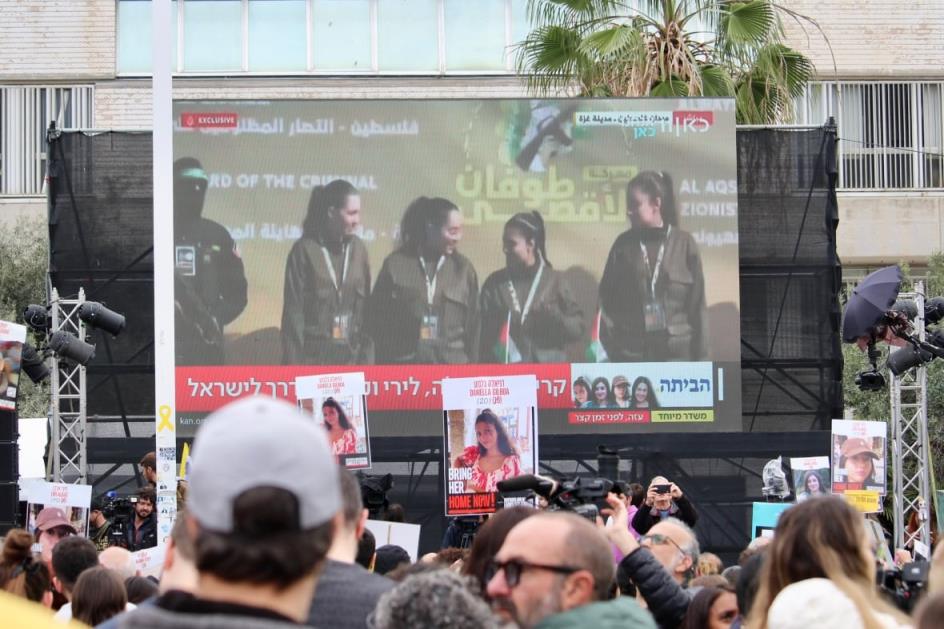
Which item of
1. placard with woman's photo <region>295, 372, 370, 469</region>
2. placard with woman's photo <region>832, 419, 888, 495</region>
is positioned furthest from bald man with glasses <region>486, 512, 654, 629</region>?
placard with woman's photo <region>832, 419, 888, 495</region>

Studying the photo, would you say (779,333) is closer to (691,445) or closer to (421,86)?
(691,445)

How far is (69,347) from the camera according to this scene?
42.2 feet

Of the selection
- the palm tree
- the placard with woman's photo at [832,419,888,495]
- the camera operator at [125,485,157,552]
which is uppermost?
the palm tree

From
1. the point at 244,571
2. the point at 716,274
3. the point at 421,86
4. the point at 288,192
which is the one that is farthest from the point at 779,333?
the point at 244,571

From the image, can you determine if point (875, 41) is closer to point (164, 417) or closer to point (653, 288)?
point (653, 288)

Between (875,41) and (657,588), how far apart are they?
73.7 feet

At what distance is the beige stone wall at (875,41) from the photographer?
25203 millimetres

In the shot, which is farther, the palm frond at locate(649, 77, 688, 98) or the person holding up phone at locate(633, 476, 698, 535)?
the palm frond at locate(649, 77, 688, 98)

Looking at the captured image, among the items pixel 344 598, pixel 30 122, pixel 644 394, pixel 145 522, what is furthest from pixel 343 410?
pixel 30 122

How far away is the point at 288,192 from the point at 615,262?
11.0 ft

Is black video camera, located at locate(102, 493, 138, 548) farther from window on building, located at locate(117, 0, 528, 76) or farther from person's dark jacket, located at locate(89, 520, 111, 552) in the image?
window on building, located at locate(117, 0, 528, 76)

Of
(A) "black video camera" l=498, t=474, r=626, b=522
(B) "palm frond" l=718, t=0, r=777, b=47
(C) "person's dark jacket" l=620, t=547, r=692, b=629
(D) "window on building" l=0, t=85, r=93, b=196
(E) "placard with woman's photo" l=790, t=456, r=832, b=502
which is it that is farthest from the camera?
(D) "window on building" l=0, t=85, r=93, b=196

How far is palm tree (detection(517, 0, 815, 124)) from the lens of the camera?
685 inches

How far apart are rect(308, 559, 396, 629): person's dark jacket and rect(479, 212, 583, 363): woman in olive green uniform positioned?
11.8m
